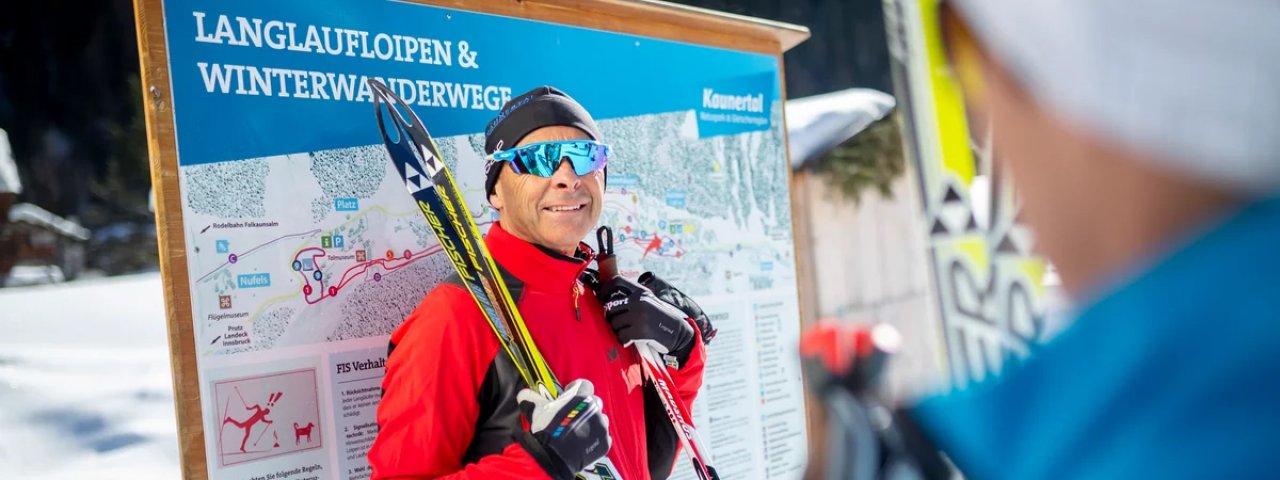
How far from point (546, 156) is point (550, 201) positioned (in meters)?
0.12

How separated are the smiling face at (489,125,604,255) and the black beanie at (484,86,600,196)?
0.08ft

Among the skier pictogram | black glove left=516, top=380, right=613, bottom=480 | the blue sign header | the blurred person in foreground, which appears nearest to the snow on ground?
the skier pictogram

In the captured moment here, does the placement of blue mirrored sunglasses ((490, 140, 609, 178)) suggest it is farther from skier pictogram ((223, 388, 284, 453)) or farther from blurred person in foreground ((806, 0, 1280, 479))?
blurred person in foreground ((806, 0, 1280, 479))

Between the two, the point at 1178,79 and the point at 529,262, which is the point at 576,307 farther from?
the point at 1178,79

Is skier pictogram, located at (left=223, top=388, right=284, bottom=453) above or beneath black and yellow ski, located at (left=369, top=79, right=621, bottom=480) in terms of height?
beneath

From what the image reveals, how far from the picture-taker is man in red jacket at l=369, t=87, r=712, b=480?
2.02 metres

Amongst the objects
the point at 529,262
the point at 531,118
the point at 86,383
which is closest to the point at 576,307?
the point at 529,262

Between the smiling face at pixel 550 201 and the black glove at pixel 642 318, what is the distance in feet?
0.61

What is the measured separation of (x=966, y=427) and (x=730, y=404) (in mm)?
3016

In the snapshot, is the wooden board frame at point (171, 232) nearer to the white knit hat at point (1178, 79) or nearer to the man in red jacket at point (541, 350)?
the man in red jacket at point (541, 350)

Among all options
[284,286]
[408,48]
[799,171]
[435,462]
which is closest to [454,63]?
[408,48]

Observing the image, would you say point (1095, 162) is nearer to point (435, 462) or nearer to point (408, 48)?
point (435, 462)

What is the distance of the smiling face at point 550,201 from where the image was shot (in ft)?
7.87

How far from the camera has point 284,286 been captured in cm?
237
